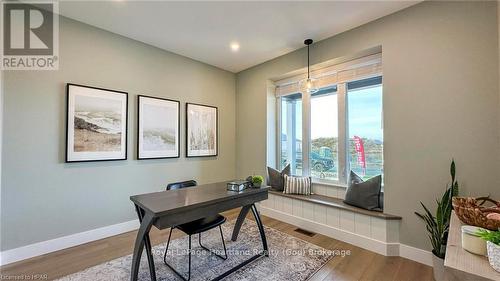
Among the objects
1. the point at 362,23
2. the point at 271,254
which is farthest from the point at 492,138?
the point at 271,254

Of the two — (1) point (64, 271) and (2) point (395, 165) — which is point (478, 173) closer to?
(2) point (395, 165)

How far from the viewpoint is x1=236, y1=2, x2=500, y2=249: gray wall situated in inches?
76.0

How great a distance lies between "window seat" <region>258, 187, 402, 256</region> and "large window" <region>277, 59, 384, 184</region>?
0.53 metres

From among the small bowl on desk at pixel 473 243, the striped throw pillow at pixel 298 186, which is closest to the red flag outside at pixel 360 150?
the striped throw pillow at pixel 298 186

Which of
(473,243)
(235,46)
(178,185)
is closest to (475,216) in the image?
(473,243)

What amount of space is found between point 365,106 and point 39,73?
4066mm

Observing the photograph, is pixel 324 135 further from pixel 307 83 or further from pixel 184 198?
pixel 184 198

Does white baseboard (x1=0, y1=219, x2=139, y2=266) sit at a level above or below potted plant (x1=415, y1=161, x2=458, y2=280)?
below

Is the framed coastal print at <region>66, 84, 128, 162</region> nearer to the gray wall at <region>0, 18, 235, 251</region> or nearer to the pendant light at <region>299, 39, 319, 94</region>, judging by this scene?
the gray wall at <region>0, 18, 235, 251</region>

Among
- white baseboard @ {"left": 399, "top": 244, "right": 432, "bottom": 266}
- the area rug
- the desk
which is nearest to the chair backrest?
the desk

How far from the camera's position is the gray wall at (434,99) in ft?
6.33

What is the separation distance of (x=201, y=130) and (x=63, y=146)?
1920 mm

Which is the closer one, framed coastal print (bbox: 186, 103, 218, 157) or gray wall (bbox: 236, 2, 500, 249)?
gray wall (bbox: 236, 2, 500, 249)

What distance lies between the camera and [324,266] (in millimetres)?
2180
